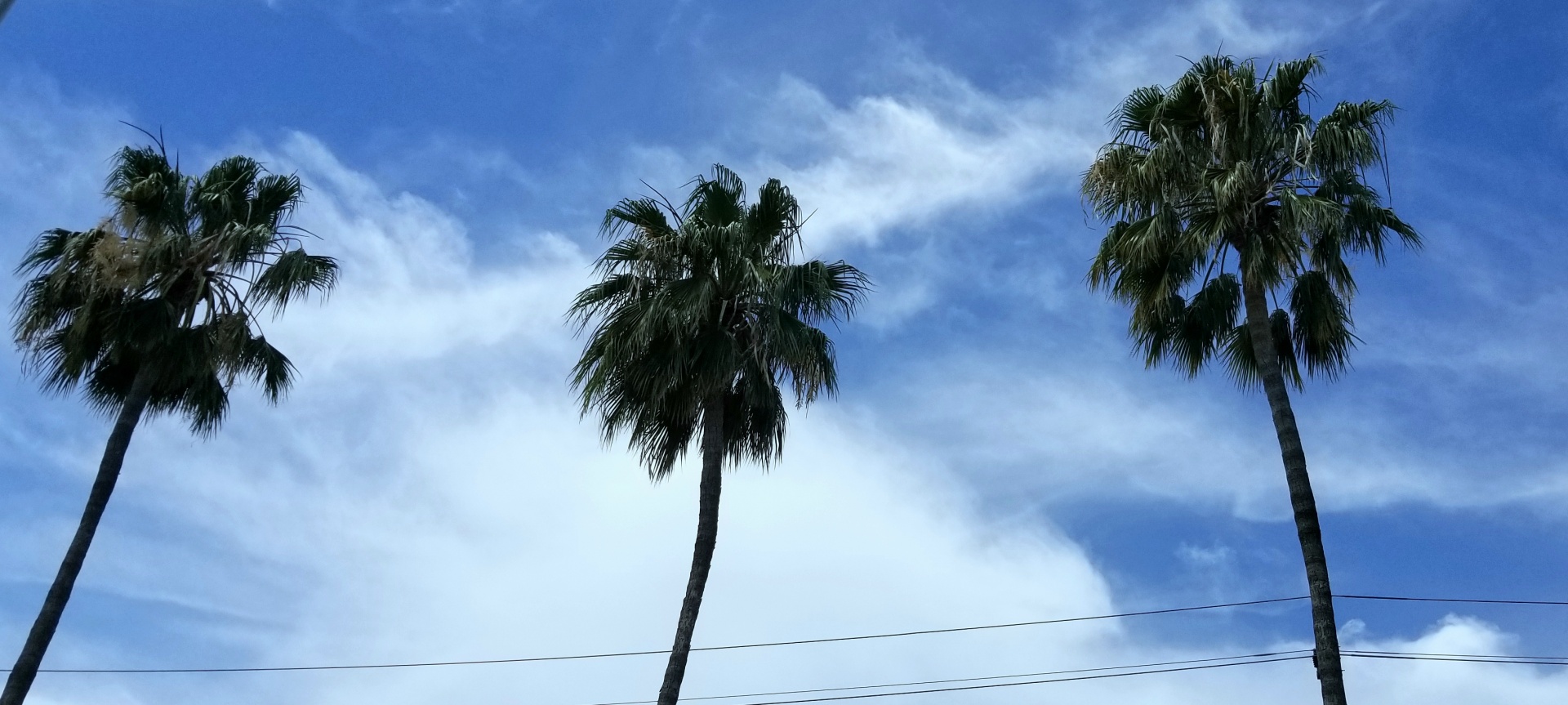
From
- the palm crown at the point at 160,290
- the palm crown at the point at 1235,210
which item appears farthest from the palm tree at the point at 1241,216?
the palm crown at the point at 160,290

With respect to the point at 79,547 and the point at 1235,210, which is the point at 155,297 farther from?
the point at 1235,210

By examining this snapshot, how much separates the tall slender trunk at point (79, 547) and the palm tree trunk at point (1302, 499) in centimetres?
1681

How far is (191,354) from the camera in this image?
2289 cm

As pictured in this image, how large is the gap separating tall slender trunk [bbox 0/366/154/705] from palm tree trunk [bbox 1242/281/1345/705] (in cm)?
1681

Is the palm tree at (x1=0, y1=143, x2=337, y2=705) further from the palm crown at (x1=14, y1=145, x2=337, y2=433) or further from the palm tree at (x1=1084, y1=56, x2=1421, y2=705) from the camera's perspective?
the palm tree at (x1=1084, y1=56, x2=1421, y2=705)

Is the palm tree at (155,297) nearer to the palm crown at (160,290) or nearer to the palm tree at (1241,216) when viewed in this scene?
the palm crown at (160,290)

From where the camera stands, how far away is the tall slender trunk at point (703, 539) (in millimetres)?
19312

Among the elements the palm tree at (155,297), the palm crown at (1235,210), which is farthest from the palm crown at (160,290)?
the palm crown at (1235,210)

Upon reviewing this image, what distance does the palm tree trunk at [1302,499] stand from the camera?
17.7m

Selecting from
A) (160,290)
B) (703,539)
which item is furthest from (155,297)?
(703,539)

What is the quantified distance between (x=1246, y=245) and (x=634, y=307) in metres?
8.99

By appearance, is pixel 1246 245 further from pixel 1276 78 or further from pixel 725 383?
pixel 725 383

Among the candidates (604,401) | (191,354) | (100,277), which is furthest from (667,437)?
(100,277)

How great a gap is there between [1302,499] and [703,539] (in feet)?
26.5
